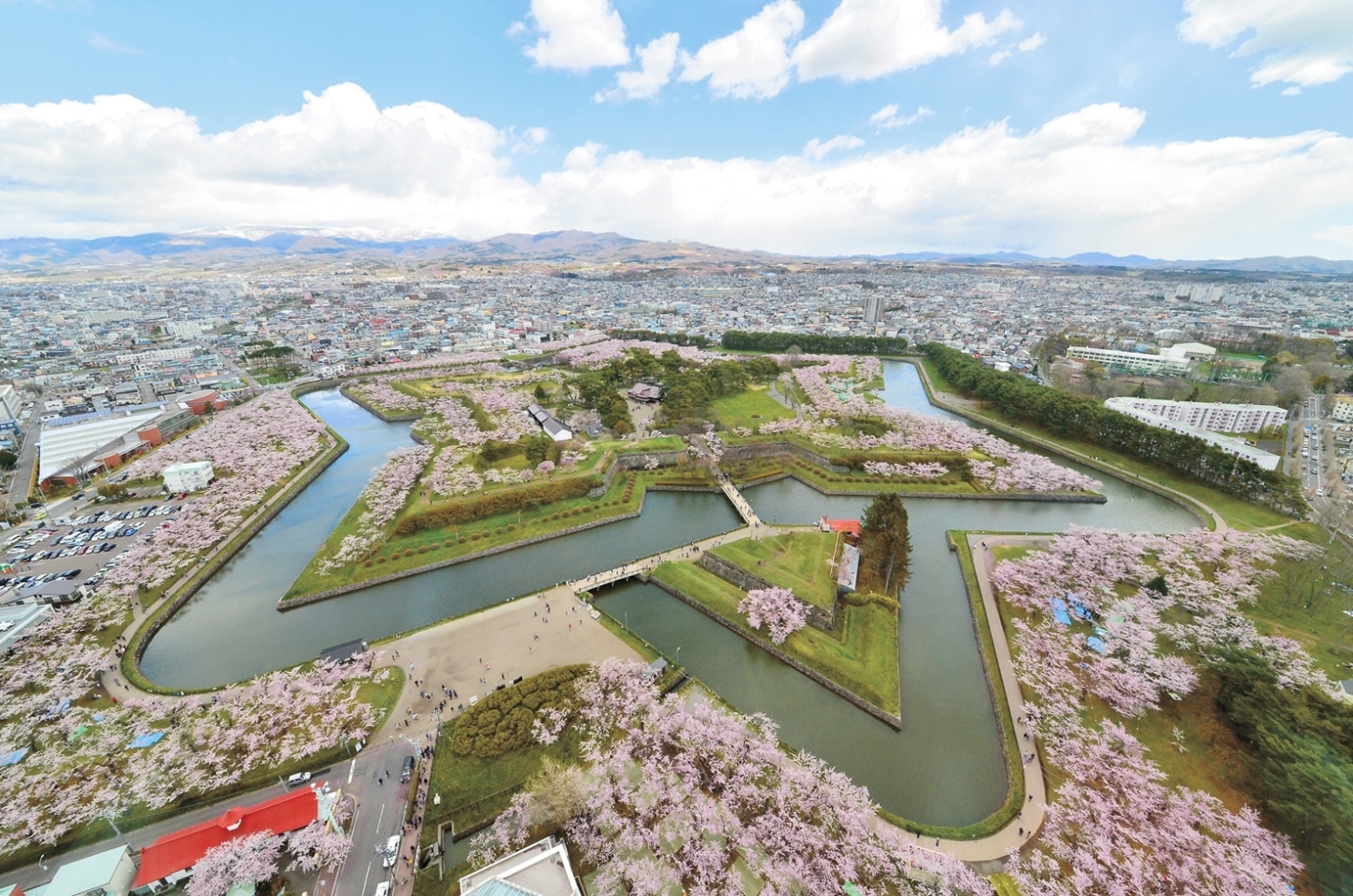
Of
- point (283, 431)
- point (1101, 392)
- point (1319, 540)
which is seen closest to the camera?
point (1319, 540)

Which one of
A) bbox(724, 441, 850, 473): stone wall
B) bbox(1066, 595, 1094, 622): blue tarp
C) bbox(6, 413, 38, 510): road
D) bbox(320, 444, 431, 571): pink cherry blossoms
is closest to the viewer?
bbox(1066, 595, 1094, 622): blue tarp

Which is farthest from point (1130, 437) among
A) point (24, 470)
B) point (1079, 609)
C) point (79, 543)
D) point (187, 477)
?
point (24, 470)

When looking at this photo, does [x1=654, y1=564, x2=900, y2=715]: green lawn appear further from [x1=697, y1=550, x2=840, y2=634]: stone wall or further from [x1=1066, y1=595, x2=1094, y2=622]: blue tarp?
[x1=1066, y1=595, x2=1094, y2=622]: blue tarp

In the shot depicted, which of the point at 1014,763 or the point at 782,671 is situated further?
the point at 782,671

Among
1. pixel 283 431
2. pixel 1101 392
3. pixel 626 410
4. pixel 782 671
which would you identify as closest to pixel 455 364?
pixel 283 431

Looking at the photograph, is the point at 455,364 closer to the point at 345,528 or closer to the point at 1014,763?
the point at 345,528

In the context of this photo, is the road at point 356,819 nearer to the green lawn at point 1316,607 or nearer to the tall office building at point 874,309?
the green lawn at point 1316,607

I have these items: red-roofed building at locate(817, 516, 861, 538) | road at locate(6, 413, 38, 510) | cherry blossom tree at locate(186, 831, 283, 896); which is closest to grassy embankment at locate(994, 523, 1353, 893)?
red-roofed building at locate(817, 516, 861, 538)
